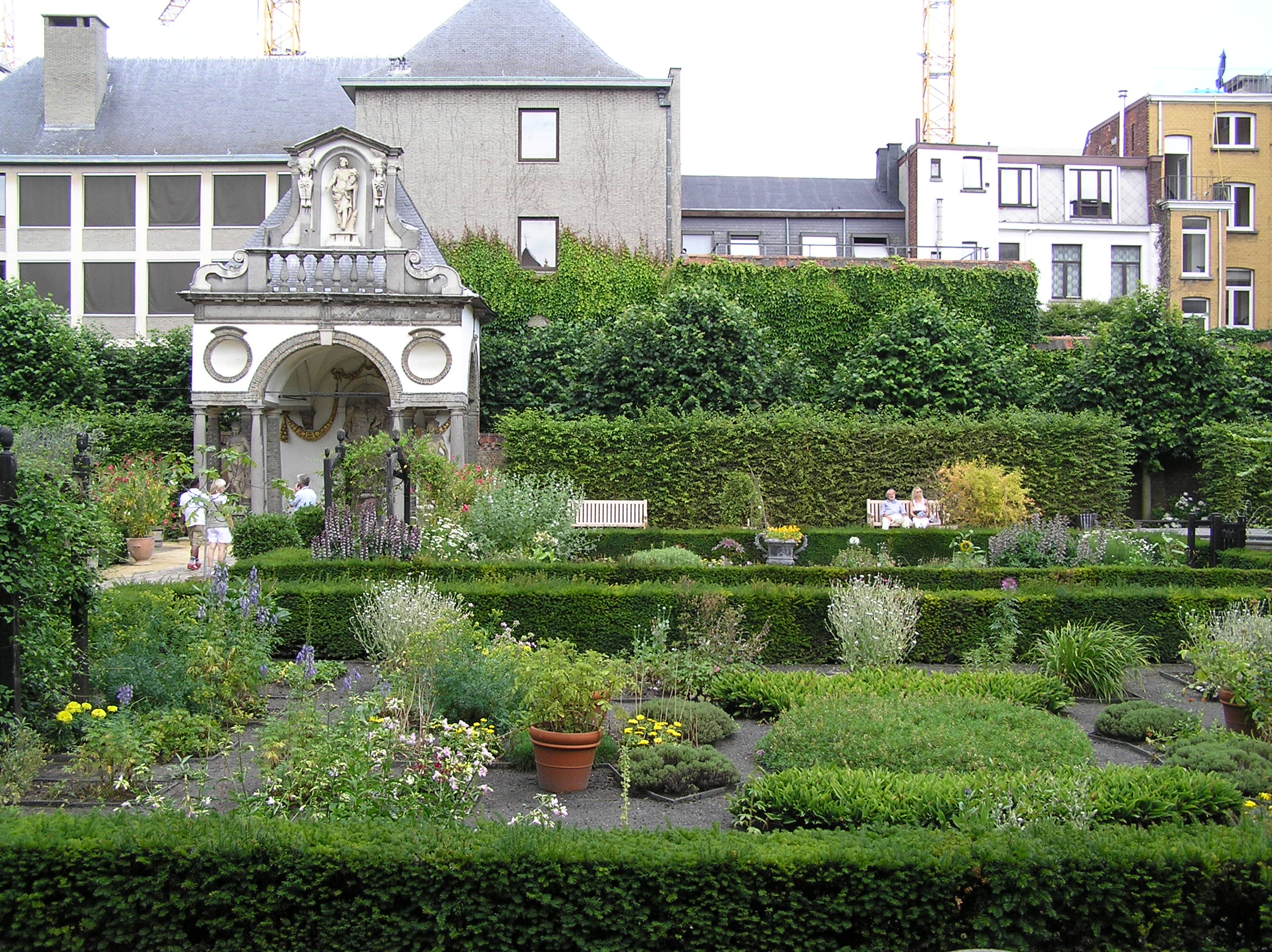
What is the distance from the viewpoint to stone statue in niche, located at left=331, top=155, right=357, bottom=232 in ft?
72.5

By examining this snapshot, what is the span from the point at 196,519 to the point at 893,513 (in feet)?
40.6

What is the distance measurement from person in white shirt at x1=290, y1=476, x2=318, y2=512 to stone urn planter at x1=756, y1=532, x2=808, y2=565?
7.53 m

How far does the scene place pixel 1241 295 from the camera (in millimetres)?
38438

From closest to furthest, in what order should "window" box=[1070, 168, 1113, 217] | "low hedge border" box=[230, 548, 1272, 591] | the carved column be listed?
1. "low hedge border" box=[230, 548, 1272, 591]
2. the carved column
3. "window" box=[1070, 168, 1113, 217]

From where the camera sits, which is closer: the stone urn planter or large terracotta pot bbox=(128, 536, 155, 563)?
the stone urn planter

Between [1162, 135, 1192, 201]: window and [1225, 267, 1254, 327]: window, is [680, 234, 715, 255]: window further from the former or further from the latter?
[1225, 267, 1254, 327]: window

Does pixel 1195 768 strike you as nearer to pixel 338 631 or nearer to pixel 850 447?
pixel 338 631

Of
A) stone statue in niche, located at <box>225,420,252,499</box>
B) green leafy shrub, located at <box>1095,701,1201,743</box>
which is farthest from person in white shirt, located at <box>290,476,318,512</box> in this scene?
green leafy shrub, located at <box>1095,701,1201,743</box>

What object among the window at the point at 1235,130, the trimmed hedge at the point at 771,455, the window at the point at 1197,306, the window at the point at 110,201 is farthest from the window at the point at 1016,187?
the window at the point at 110,201

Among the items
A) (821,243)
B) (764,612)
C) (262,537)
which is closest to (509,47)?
(821,243)

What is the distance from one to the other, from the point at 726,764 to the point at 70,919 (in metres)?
3.88

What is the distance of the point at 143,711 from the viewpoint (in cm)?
731

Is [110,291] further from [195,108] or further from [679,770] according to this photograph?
[679,770]

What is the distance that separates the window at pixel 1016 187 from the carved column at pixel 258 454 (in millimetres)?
27805
